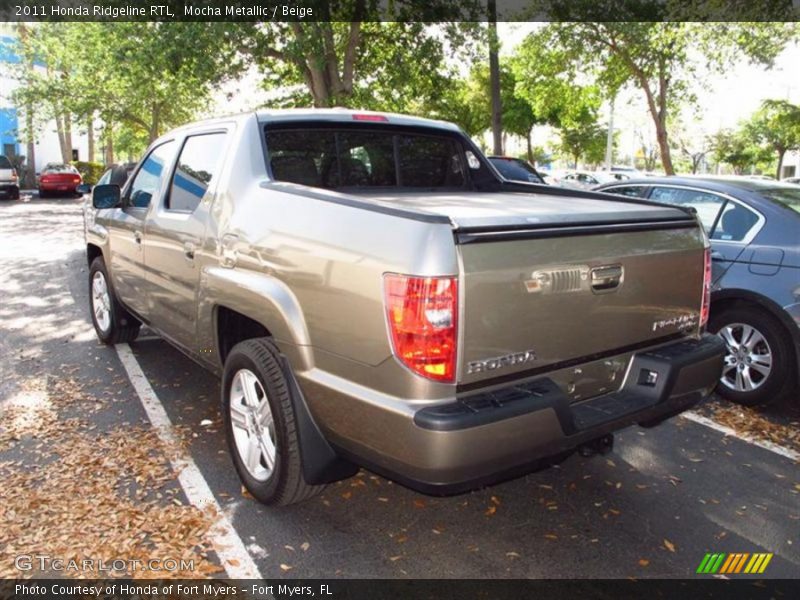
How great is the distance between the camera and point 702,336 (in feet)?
11.7

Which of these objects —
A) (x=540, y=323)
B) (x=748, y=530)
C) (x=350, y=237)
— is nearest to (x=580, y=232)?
(x=540, y=323)

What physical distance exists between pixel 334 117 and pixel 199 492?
2362mm

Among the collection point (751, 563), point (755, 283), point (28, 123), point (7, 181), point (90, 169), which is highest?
point (28, 123)

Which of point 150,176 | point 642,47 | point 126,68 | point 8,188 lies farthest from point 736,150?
point 150,176

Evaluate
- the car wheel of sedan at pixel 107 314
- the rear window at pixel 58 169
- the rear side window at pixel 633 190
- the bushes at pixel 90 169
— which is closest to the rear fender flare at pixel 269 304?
the car wheel of sedan at pixel 107 314

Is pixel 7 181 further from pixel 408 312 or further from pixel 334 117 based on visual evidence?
pixel 408 312

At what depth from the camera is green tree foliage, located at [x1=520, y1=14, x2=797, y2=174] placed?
14.3 meters

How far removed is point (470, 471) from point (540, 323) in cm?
67

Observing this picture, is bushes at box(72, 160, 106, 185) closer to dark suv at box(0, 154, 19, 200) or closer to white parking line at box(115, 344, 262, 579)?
dark suv at box(0, 154, 19, 200)

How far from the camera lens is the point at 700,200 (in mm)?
5492

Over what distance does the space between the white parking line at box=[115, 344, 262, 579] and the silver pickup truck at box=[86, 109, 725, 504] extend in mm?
251

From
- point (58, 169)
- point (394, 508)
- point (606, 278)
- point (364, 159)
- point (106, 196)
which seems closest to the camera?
point (606, 278)

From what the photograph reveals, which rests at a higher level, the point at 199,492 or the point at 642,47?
the point at 642,47

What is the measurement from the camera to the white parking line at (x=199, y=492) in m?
2.97
